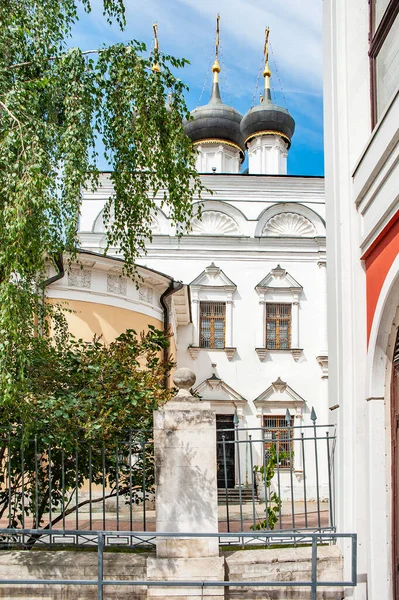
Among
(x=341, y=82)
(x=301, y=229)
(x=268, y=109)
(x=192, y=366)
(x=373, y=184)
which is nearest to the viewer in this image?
(x=373, y=184)

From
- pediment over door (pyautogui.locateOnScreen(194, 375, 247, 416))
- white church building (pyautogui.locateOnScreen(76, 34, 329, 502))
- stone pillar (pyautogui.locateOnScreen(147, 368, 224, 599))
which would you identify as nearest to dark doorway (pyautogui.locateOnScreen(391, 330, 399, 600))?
stone pillar (pyautogui.locateOnScreen(147, 368, 224, 599))

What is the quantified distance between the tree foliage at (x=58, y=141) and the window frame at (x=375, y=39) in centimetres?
179

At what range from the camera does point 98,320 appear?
15.4 m

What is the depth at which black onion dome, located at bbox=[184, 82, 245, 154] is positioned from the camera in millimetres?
26984

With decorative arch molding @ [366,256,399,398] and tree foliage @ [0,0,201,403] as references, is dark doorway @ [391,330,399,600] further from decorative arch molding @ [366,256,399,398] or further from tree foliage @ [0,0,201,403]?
tree foliage @ [0,0,201,403]

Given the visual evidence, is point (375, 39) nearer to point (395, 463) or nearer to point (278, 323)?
point (395, 463)

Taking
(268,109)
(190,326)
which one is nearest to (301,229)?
(190,326)

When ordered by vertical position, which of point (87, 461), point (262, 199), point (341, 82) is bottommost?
point (87, 461)

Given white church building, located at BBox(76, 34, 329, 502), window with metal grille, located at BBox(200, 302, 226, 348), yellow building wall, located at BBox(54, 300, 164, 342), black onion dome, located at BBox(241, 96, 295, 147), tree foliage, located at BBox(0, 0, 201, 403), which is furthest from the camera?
black onion dome, located at BBox(241, 96, 295, 147)

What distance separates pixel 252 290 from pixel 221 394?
3463 mm

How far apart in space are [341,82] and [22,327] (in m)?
3.67

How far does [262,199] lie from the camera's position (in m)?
22.6

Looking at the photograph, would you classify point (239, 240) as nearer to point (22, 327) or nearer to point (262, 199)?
point (262, 199)

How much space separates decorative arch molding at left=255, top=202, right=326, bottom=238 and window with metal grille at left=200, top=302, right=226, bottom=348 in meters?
3.06
